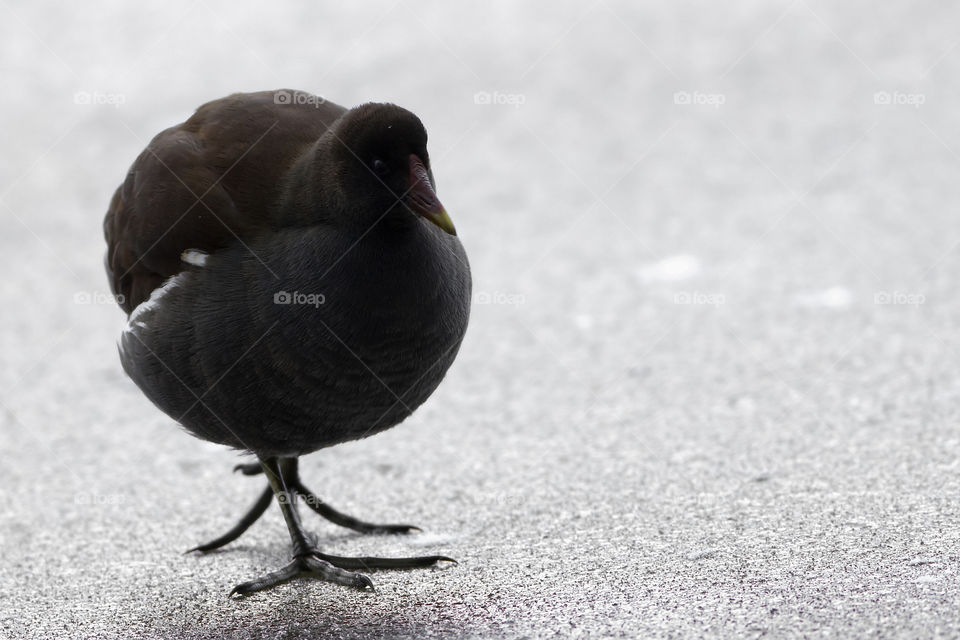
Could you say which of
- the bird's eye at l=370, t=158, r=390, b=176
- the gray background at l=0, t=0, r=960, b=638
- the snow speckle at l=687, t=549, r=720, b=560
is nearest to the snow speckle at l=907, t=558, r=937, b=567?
the gray background at l=0, t=0, r=960, b=638

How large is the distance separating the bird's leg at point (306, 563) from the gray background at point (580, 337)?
0.06 meters

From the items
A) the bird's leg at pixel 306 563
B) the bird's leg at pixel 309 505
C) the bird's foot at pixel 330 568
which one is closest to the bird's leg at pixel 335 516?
the bird's leg at pixel 309 505

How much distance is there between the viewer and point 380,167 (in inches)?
120

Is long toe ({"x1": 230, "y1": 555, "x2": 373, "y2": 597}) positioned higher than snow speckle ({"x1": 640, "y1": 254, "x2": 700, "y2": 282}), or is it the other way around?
snow speckle ({"x1": 640, "y1": 254, "x2": 700, "y2": 282})

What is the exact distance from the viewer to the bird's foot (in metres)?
3.42

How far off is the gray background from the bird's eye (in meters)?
1.21

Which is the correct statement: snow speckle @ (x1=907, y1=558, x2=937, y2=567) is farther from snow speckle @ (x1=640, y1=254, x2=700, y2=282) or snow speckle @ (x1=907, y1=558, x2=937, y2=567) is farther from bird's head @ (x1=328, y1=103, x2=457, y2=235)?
snow speckle @ (x1=640, y1=254, x2=700, y2=282)

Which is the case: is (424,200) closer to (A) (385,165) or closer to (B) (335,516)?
(A) (385,165)

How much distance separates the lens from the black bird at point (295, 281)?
→ 304 centimetres

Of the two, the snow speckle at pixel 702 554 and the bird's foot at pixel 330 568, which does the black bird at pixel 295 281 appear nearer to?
the bird's foot at pixel 330 568

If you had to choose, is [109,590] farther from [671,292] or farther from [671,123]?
[671,123]

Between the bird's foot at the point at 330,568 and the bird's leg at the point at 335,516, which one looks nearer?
the bird's foot at the point at 330,568

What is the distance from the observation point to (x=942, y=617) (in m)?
2.68

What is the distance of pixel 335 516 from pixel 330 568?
0.46m
